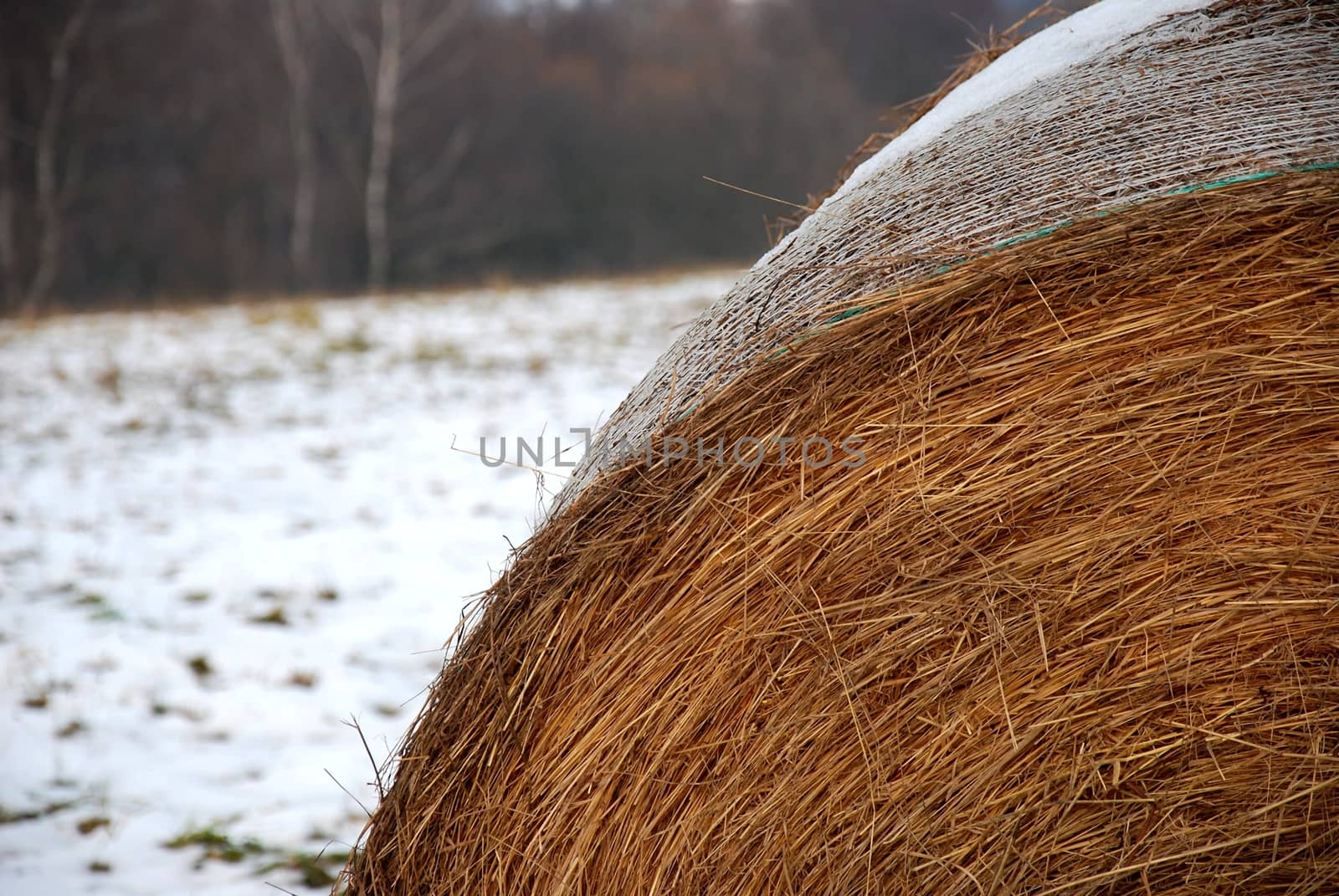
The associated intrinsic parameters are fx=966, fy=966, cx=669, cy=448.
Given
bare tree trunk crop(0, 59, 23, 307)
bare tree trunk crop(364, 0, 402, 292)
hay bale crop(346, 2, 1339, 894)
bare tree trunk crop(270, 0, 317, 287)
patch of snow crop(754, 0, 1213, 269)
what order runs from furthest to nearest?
bare tree trunk crop(270, 0, 317, 287) < bare tree trunk crop(364, 0, 402, 292) < bare tree trunk crop(0, 59, 23, 307) < patch of snow crop(754, 0, 1213, 269) < hay bale crop(346, 2, 1339, 894)

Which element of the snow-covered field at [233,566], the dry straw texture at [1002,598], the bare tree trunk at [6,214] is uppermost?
the bare tree trunk at [6,214]

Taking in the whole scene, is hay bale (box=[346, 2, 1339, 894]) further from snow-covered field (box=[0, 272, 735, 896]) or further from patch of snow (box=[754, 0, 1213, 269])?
snow-covered field (box=[0, 272, 735, 896])

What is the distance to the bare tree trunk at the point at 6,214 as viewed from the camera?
15.1 m

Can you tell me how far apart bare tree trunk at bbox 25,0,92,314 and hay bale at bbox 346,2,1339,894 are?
16.3 metres

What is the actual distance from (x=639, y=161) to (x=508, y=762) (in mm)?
25847

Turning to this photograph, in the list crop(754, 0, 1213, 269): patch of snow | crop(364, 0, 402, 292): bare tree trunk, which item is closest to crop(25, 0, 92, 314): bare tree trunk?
crop(364, 0, 402, 292): bare tree trunk

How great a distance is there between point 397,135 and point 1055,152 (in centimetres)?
2176

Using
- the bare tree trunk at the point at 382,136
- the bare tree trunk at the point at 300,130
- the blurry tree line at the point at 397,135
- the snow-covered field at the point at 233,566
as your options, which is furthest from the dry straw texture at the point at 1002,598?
the bare tree trunk at the point at 300,130

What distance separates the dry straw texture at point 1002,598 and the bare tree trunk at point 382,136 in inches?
649

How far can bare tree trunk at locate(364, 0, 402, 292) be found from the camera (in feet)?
59.2

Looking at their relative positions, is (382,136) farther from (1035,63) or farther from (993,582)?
(993,582)

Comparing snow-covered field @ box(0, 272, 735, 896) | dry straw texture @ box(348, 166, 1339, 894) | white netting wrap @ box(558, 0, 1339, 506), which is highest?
white netting wrap @ box(558, 0, 1339, 506)

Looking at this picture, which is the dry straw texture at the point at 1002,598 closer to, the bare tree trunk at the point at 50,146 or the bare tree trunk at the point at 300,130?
the bare tree trunk at the point at 50,146

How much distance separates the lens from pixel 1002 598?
1.54 metres
